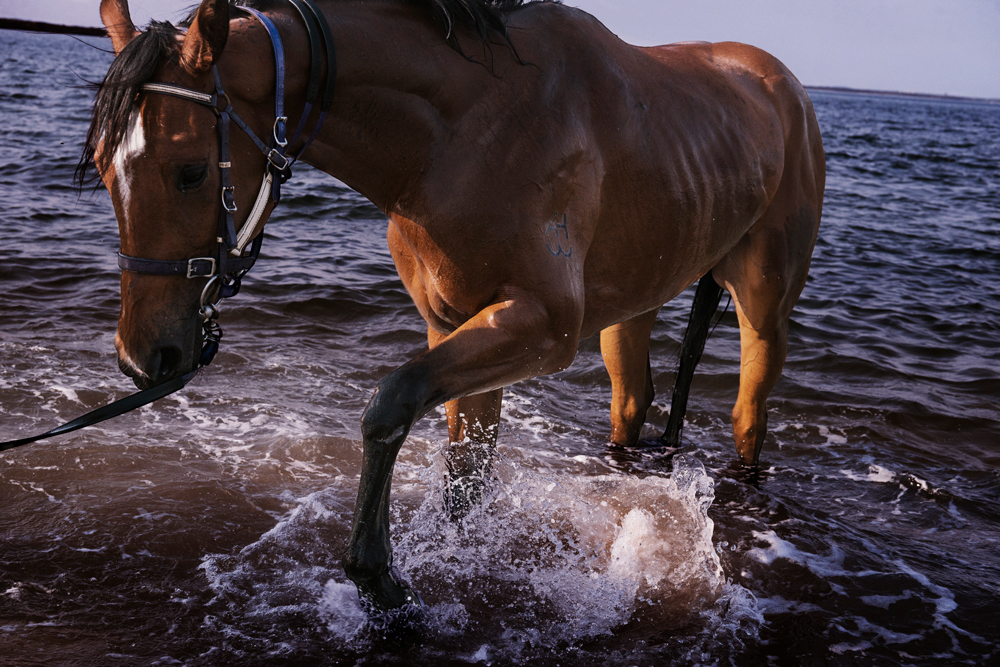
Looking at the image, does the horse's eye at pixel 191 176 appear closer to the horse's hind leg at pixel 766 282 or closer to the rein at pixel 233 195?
the rein at pixel 233 195

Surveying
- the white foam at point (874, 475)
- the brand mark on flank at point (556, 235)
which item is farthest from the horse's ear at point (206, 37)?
the white foam at point (874, 475)

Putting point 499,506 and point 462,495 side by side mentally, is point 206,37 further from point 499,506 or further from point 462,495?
point 499,506

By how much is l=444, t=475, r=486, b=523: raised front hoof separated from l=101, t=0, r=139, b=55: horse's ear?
6.59ft

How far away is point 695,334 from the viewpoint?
183 inches

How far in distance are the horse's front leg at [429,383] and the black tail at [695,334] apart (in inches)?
83.1

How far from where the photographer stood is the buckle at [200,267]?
2.16 metres

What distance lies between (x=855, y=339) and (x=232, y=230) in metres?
6.85

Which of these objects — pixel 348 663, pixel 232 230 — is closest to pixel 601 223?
pixel 232 230

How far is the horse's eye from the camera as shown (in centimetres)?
208

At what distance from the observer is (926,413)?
19.2ft

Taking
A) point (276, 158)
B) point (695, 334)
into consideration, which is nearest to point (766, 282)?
point (695, 334)

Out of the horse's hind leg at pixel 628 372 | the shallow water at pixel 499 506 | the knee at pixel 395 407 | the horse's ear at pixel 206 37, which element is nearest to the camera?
the horse's ear at pixel 206 37

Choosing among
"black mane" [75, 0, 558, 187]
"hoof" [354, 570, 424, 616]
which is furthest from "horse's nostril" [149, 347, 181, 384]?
"hoof" [354, 570, 424, 616]

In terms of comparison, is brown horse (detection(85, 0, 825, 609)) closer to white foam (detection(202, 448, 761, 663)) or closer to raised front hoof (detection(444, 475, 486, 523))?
A: raised front hoof (detection(444, 475, 486, 523))
